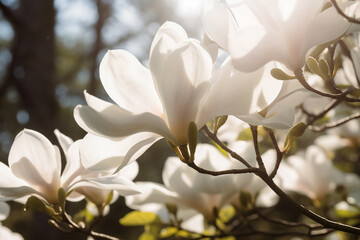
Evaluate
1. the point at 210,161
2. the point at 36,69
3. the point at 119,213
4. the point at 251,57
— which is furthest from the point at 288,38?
the point at 119,213

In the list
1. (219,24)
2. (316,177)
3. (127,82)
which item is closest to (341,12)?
(219,24)

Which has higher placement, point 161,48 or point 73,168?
point 161,48

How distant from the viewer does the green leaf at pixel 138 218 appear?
90 centimetres

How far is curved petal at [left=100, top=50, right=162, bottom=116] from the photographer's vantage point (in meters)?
0.51

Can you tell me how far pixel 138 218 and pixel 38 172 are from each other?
33 centimetres

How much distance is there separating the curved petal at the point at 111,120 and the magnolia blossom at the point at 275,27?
0.12 meters

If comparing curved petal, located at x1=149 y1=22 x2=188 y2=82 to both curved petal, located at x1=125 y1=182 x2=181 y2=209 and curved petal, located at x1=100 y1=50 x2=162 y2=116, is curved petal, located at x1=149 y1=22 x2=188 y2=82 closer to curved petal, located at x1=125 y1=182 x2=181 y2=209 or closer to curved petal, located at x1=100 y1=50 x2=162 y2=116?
curved petal, located at x1=100 y1=50 x2=162 y2=116

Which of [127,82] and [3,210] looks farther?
[3,210]

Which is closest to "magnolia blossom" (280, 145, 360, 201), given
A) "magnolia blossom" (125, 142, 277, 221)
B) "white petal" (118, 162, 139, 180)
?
"magnolia blossom" (125, 142, 277, 221)

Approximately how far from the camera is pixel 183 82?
495 mm

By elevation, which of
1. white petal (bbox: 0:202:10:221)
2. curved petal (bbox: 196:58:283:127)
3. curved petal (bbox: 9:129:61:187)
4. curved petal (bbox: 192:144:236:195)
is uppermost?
curved petal (bbox: 196:58:283:127)

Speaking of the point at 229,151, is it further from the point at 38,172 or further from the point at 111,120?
the point at 38,172

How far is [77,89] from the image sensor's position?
661 cm

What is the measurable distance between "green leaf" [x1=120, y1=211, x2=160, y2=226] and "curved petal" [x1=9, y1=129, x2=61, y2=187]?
0.99 ft
